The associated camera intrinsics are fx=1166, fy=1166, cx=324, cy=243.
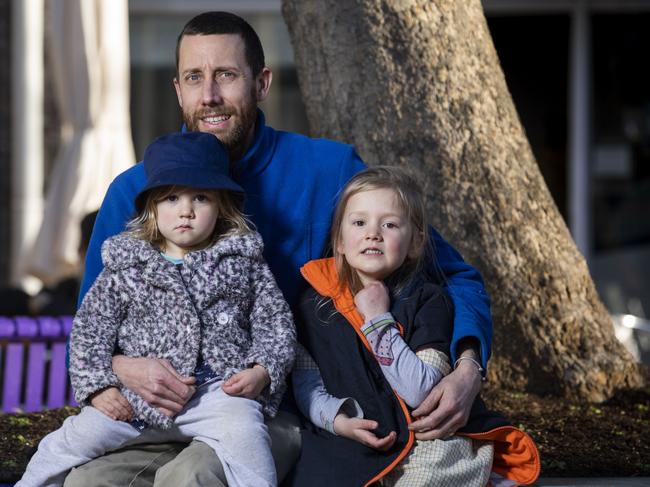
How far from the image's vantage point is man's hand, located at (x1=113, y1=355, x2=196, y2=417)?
3025 millimetres

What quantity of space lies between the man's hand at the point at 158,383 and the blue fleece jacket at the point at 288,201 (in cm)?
46

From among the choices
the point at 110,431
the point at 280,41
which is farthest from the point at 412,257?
the point at 280,41

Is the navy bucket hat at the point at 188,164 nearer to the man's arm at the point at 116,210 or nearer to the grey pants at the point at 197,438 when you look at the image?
the man's arm at the point at 116,210

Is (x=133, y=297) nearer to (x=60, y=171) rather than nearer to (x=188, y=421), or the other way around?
(x=188, y=421)

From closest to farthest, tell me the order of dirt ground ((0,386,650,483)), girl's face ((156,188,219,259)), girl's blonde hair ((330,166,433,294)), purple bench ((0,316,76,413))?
girl's face ((156,188,219,259)) → girl's blonde hair ((330,166,433,294)) → dirt ground ((0,386,650,483)) → purple bench ((0,316,76,413))

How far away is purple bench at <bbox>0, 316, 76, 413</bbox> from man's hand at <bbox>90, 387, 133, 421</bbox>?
197 centimetres

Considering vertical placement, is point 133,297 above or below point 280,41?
below

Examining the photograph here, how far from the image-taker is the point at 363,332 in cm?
317

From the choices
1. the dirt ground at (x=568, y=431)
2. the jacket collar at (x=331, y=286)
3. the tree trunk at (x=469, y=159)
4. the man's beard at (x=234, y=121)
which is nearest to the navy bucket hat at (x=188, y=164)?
the man's beard at (x=234, y=121)

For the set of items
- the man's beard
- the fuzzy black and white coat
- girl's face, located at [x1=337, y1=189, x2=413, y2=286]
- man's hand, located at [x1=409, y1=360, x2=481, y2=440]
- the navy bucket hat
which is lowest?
man's hand, located at [x1=409, y1=360, x2=481, y2=440]

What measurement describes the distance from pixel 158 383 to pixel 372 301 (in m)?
0.63

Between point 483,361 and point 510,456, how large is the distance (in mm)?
272

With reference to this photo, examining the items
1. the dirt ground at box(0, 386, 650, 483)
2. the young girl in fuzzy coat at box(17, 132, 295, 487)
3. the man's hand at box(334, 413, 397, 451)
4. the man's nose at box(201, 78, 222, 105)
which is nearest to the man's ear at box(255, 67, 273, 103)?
the man's nose at box(201, 78, 222, 105)

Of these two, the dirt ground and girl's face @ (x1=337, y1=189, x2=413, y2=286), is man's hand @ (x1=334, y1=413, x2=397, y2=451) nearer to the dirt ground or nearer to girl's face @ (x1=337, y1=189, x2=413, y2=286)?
girl's face @ (x1=337, y1=189, x2=413, y2=286)
